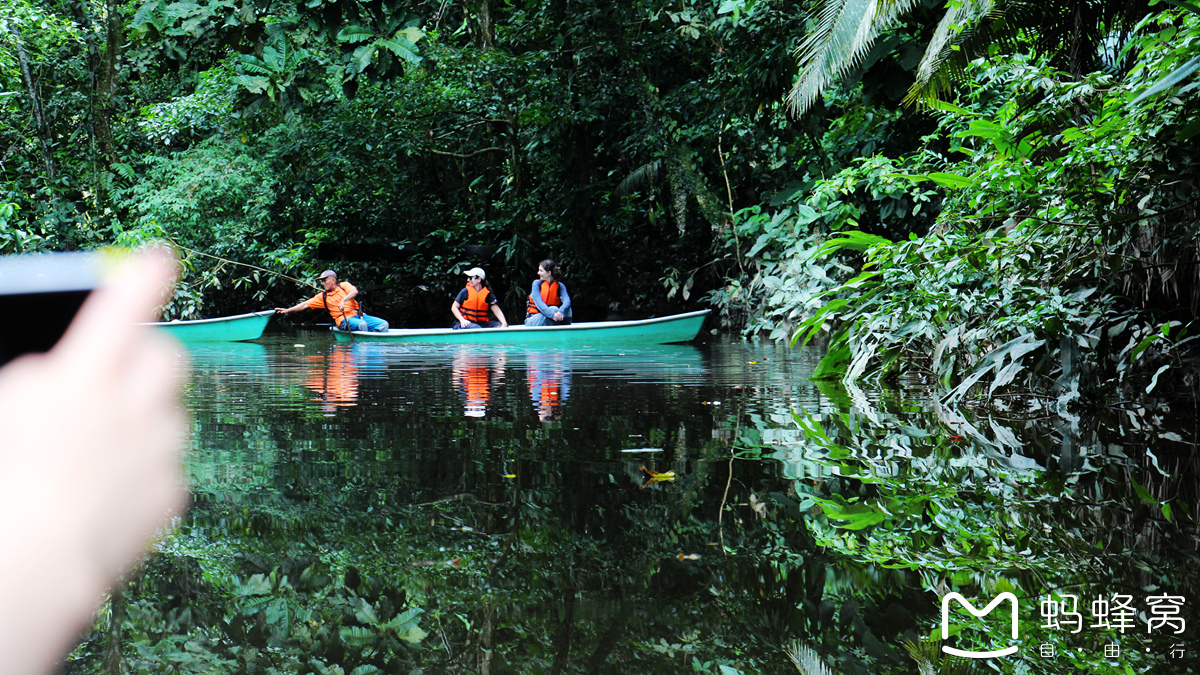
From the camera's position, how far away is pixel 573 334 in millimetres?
13539

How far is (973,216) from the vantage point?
574cm

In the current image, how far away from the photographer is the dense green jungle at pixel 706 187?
356 centimetres

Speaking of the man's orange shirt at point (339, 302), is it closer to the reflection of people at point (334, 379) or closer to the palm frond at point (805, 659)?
the reflection of people at point (334, 379)

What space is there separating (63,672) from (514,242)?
20.5 meters

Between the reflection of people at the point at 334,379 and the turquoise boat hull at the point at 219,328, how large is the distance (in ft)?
15.4

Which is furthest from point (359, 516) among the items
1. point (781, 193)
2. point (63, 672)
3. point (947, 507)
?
point (781, 193)

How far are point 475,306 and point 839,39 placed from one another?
8201mm

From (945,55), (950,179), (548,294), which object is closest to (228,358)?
(548,294)

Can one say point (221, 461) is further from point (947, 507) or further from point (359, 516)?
point (947, 507)

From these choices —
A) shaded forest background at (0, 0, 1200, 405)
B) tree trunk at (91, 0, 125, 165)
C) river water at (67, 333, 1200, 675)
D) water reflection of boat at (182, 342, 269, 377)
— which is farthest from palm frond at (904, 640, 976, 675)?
tree trunk at (91, 0, 125, 165)

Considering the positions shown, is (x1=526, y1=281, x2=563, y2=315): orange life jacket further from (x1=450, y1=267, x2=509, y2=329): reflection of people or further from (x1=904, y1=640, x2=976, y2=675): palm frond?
(x1=904, y1=640, x2=976, y2=675): palm frond

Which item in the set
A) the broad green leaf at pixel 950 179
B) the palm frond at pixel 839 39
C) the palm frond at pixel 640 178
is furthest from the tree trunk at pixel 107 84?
the broad green leaf at pixel 950 179

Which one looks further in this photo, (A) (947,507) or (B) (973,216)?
(B) (973,216)

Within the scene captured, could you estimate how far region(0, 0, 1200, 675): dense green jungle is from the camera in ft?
11.7
